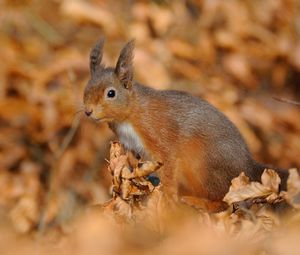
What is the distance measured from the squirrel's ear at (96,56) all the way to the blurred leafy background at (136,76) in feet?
6.68

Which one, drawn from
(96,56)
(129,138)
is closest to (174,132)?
(129,138)

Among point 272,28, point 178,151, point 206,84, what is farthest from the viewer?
point 272,28

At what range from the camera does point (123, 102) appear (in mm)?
3125

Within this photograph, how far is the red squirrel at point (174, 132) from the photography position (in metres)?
2.98

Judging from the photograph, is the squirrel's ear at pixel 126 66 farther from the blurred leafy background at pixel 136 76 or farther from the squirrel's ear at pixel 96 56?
the blurred leafy background at pixel 136 76

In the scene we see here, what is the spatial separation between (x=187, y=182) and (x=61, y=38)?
3.61 meters

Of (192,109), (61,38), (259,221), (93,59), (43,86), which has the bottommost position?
(259,221)

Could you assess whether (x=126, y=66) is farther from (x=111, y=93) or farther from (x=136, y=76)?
(x=136, y=76)

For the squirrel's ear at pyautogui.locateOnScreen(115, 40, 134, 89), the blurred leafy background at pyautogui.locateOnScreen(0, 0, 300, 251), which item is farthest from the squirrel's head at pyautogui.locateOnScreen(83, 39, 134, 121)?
the blurred leafy background at pyautogui.locateOnScreen(0, 0, 300, 251)

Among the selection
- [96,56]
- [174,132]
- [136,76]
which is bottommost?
[174,132]

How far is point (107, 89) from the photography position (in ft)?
10.1

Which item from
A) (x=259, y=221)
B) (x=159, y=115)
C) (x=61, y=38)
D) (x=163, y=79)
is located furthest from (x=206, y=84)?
(x=259, y=221)

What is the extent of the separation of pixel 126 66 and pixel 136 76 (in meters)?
2.39

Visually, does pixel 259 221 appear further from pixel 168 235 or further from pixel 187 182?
pixel 187 182
